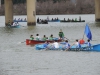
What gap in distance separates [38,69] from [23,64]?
10.2 ft

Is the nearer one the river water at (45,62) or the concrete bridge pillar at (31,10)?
the river water at (45,62)

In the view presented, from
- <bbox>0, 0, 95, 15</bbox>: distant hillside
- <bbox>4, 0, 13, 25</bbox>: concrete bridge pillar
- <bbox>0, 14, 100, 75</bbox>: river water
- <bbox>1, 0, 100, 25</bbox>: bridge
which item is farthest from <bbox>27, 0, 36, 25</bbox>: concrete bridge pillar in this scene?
<bbox>0, 0, 95, 15</bbox>: distant hillside

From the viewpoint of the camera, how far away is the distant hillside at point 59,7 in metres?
168

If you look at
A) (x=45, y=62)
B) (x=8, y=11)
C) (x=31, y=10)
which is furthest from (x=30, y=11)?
(x=45, y=62)

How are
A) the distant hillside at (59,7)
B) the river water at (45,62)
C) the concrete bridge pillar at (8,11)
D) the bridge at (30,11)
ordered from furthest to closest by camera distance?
the distant hillside at (59,7) < the concrete bridge pillar at (8,11) < the bridge at (30,11) < the river water at (45,62)

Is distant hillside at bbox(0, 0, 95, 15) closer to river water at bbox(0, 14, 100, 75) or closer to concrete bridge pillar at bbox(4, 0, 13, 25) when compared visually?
concrete bridge pillar at bbox(4, 0, 13, 25)

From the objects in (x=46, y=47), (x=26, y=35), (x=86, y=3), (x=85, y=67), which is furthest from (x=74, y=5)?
(x=85, y=67)

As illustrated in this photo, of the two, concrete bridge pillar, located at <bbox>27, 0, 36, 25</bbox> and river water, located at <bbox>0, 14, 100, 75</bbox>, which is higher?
concrete bridge pillar, located at <bbox>27, 0, 36, 25</bbox>

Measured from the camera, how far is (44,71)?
4000 cm

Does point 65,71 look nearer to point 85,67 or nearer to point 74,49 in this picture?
point 85,67

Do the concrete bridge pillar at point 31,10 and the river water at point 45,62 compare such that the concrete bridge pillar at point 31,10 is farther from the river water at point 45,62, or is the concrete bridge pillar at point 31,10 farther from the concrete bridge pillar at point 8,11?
the river water at point 45,62

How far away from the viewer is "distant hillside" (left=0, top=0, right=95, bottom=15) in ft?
551

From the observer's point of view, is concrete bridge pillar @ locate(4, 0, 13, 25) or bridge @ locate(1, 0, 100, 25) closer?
bridge @ locate(1, 0, 100, 25)

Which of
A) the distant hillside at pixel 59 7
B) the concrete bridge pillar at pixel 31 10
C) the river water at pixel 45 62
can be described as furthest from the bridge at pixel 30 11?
the distant hillside at pixel 59 7
